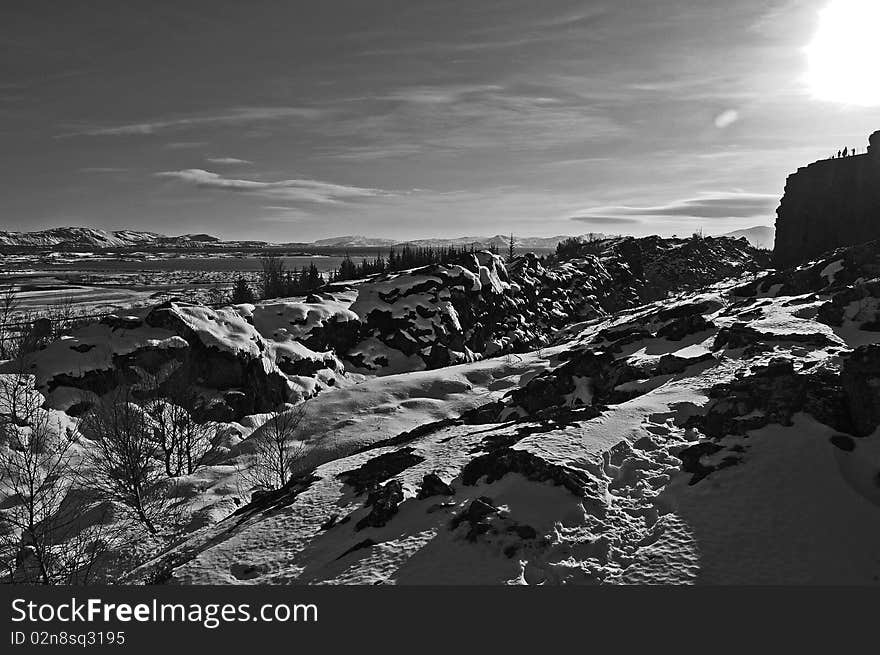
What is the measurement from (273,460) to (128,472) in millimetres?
8376

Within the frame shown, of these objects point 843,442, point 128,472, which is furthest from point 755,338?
point 128,472

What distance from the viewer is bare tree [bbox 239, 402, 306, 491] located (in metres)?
31.0

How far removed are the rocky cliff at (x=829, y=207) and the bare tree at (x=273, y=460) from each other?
93.8 metres

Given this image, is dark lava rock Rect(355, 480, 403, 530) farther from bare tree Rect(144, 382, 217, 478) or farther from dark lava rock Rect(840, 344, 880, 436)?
bare tree Rect(144, 382, 217, 478)

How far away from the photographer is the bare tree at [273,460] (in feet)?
102

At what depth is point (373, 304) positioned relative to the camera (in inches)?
2972

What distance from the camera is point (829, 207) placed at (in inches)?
3324

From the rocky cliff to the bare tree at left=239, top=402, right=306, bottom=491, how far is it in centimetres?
9383

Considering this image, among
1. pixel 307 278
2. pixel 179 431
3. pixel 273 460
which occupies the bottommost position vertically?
pixel 273 460

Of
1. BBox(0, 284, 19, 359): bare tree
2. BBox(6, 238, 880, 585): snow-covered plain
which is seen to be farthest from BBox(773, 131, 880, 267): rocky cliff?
BBox(0, 284, 19, 359): bare tree

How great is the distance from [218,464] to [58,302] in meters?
122

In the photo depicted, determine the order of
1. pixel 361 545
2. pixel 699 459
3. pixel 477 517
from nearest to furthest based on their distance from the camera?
pixel 477 517, pixel 361 545, pixel 699 459

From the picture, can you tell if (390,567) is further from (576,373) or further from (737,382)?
(576,373)

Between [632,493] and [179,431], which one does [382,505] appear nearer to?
[632,493]
